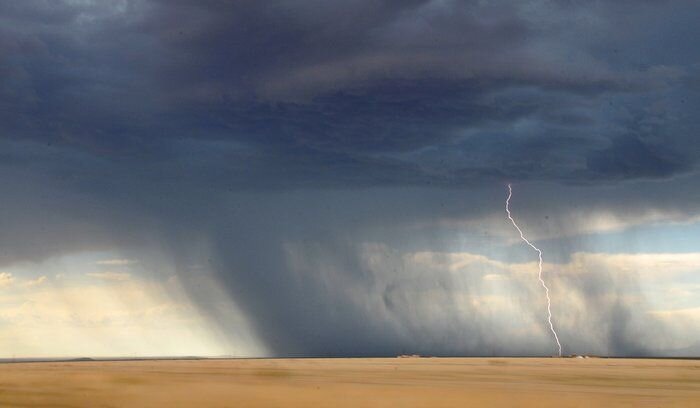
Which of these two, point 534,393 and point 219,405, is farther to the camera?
point 534,393

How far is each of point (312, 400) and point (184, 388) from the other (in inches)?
561

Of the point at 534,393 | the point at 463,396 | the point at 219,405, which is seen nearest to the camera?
the point at 219,405

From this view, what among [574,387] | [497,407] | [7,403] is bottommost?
[7,403]

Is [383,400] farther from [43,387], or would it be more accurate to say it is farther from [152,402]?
[43,387]

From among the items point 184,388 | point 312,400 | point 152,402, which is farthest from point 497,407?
point 184,388

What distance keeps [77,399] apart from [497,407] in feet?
87.3

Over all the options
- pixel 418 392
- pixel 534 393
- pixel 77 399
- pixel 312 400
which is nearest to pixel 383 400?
pixel 312 400

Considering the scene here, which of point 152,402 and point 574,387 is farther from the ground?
point 574,387

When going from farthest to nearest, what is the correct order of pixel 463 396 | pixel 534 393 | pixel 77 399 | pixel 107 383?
pixel 107 383
pixel 534 393
pixel 463 396
pixel 77 399

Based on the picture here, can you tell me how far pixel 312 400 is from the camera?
51812 millimetres

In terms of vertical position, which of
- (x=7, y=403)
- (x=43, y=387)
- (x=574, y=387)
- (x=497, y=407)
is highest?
(x=574, y=387)

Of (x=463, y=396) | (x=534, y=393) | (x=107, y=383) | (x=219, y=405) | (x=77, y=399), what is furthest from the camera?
(x=107, y=383)

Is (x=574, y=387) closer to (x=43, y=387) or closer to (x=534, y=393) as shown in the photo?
(x=534, y=393)

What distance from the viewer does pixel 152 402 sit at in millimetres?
48281
